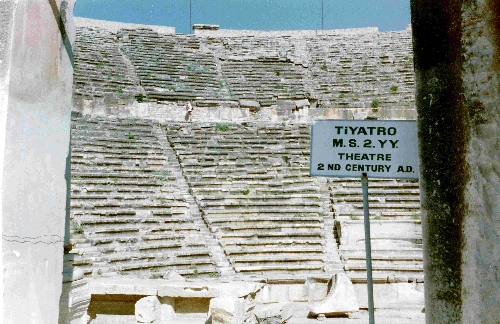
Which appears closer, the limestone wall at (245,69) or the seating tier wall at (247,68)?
the limestone wall at (245,69)

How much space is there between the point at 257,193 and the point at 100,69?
8401mm

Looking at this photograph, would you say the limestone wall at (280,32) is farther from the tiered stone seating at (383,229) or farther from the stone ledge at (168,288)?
the stone ledge at (168,288)

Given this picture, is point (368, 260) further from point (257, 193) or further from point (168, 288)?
point (257, 193)

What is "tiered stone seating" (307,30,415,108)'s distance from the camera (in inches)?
591

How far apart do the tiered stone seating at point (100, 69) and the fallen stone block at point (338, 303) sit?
9685mm

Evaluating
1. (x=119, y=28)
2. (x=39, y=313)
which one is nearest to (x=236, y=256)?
(x=39, y=313)

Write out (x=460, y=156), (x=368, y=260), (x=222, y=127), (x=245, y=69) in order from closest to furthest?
(x=460, y=156) → (x=368, y=260) → (x=222, y=127) → (x=245, y=69)

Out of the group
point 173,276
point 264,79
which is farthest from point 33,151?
point 264,79

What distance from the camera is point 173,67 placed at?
16.8 metres

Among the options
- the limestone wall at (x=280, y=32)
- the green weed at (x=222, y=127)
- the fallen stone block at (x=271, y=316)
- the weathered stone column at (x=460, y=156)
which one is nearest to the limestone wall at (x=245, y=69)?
the limestone wall at (x=280, y=32)

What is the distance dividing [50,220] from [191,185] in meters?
8.12

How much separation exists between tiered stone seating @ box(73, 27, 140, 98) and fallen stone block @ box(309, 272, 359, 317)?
9.68 metres

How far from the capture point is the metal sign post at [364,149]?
248cm

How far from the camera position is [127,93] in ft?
46.8
